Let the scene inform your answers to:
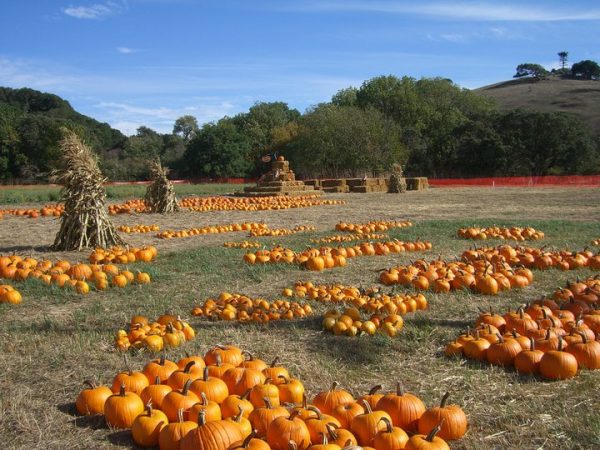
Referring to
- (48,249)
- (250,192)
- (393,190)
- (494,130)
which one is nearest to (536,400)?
(48,249)

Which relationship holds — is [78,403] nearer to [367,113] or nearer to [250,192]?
[250,192]

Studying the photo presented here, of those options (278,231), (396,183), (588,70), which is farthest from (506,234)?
(588,70)

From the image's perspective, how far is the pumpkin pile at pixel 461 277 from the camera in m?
7.77

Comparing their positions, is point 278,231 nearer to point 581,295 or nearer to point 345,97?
point 581,295

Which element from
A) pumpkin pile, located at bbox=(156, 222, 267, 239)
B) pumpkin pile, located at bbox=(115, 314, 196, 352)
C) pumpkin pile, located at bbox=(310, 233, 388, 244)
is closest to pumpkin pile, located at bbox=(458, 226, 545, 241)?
pumpkin pile, located at bbox=(310, 233, 388, 244)

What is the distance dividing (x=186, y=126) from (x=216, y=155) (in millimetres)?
53945

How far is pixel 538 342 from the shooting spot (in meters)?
5.14

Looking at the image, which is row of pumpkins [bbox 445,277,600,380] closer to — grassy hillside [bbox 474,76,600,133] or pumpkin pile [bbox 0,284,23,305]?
pumpkin pile [bbox 0,284,23,305]

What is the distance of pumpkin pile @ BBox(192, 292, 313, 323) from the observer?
21.3ft

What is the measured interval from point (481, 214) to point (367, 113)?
46.5m

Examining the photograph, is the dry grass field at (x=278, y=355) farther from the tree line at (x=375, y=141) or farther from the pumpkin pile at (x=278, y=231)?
the tree line at (x=375, y=141)

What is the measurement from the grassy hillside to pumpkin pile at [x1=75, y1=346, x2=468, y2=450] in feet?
299

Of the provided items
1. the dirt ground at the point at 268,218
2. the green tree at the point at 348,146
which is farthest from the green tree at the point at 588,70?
the dirt ground at the point at 268,218

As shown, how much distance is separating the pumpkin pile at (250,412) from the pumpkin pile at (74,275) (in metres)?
4.37
